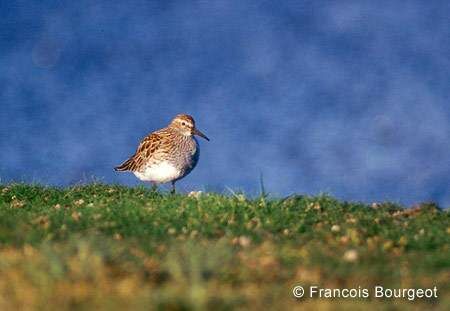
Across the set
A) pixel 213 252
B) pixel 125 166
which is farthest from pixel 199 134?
pixel 213 252

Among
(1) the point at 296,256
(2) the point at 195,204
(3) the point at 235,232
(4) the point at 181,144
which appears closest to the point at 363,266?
(1) the point at 296,256

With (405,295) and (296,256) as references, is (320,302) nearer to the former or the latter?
(405,295)

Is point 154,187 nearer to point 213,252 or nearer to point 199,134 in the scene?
point 199,134

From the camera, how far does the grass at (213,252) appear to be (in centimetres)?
741

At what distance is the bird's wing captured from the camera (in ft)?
64.5

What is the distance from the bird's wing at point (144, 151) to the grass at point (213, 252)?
2.83m

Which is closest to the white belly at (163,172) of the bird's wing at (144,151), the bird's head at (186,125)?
the bird's wing at (144,151)

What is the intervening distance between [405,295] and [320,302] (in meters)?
1.30

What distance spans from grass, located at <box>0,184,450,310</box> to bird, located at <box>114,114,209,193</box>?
7.14 ft

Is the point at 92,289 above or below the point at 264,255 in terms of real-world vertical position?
below

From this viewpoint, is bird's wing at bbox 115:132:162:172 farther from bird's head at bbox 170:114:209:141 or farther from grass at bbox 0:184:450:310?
grass at bbox 0:184:450:310

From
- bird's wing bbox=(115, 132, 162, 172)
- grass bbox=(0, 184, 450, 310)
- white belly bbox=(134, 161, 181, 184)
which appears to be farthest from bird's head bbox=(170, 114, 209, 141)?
grass bbox=(0, 184, 450, 310)

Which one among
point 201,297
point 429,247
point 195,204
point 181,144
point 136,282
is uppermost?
point 181,144

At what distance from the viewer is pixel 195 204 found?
14.0 m
